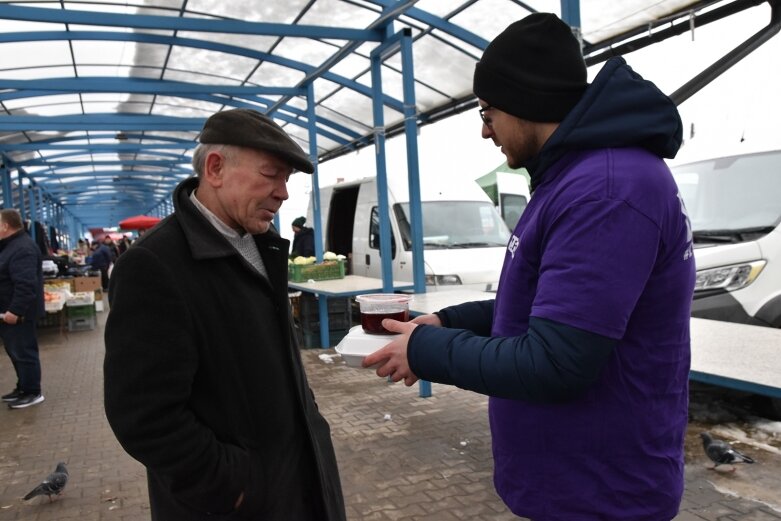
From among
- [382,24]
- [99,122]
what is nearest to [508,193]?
[382,24]

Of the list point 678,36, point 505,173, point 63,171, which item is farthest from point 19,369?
point 63,171

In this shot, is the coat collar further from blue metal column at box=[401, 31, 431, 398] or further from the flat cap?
blue metal column at box=[401, 31, 431, 398]

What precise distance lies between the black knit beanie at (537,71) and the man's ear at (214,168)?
34.7 inches

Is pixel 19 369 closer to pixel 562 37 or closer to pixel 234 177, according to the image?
pixel 234 177

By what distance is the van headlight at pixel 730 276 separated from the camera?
555cm

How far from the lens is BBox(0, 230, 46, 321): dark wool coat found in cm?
649

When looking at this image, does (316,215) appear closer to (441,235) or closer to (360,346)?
(441,235)

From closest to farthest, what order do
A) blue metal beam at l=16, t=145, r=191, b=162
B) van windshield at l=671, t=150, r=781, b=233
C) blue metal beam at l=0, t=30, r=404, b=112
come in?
van windshield at l=671, t=150, r=781, b=233, blue metal beam at l=0, t=30, r=404, b=112, blue metal beam at l=16, t=145, r=191, b=162

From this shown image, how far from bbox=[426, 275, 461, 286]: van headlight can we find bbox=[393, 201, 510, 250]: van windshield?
32.1 inches

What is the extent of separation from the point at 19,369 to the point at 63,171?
2069cm

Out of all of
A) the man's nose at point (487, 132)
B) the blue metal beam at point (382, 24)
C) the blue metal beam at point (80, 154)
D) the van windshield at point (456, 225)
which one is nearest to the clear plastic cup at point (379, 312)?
the man's nose at point (487, 132)

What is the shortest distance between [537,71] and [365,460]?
3998mm

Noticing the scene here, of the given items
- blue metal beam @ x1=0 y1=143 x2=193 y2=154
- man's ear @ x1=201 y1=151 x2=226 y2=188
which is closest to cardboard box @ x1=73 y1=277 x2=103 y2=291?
blue metal beam @ x1=0 y1=143 x2=193 y2=154

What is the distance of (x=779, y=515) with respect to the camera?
3607mm
